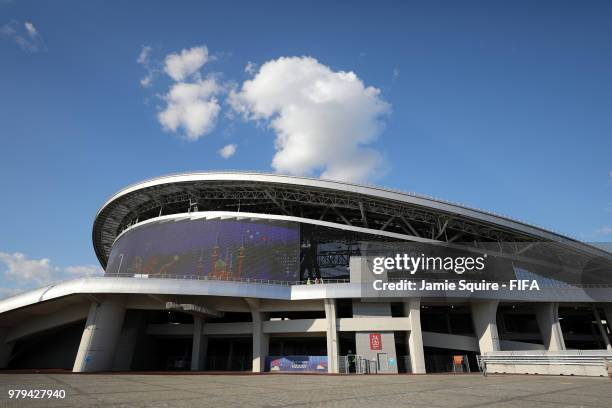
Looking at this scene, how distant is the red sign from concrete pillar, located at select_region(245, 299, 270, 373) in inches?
352

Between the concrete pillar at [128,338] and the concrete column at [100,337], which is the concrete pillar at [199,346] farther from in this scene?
the concrete column at [100,337]

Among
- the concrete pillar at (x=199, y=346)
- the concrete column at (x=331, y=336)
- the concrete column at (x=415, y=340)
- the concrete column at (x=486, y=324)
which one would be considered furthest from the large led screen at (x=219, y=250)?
the concrete column at (x=486, y=324)

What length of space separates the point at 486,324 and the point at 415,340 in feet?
25.2

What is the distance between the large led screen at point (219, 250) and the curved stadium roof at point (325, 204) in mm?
3411

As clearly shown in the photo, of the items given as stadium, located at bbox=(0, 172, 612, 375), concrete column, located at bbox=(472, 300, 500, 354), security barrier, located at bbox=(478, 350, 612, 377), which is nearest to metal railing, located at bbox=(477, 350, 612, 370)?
security barrier, located at bbox=(478, 350, 612, 377)

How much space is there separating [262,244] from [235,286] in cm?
720

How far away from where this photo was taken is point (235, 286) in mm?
27547

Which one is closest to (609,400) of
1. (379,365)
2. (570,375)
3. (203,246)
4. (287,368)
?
(570,375)

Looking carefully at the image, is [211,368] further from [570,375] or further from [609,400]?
[609,400]

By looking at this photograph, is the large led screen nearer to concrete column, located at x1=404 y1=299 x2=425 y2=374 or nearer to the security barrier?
concrete column, located at x1=404 y1=299 x2=425 y2=374

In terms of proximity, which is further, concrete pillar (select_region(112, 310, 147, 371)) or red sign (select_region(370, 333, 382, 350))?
concrete pillar (select_region(112, 310, 147, 371))

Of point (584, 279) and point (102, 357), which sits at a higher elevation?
point (584, 279)

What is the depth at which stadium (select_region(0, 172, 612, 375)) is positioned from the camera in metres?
27.2

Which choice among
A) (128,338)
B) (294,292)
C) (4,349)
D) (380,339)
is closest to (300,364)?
(294,292)
